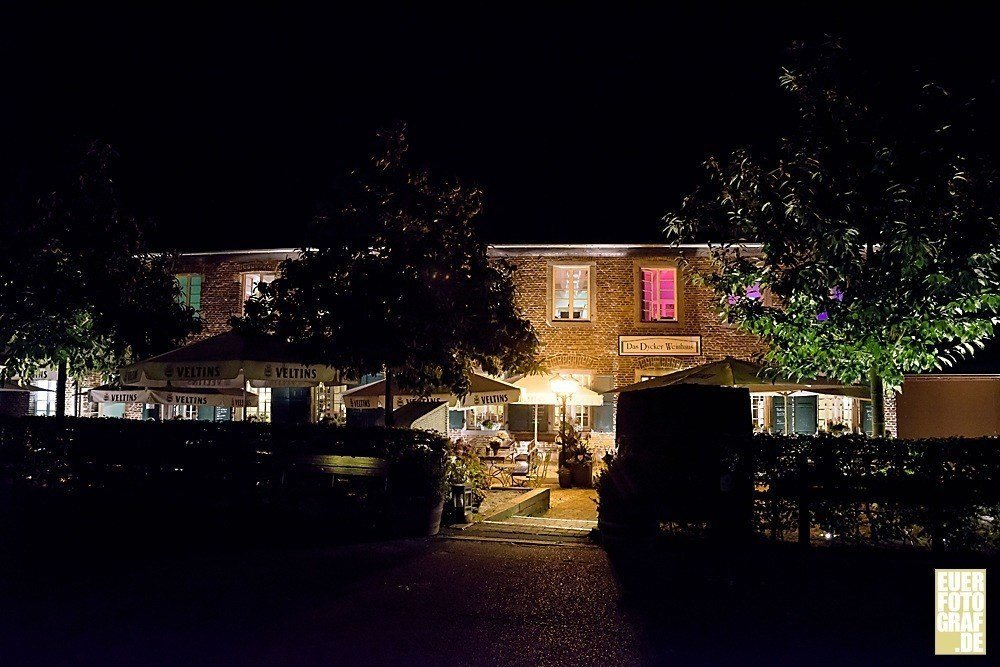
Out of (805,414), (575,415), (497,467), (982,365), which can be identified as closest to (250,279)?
(575,415)

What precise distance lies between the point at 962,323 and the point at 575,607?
6.54 metres

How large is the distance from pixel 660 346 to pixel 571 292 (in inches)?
98.4

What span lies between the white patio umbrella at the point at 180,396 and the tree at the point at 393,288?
3547 millimetres

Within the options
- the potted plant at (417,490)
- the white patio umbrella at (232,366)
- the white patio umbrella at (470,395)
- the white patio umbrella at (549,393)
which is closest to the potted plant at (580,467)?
the white patio umbrella at (549,393)

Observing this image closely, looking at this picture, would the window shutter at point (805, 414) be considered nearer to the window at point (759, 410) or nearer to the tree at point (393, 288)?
the window at point (759, 410)

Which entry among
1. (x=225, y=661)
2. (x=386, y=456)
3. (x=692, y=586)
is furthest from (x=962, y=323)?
(x=225, y=661)

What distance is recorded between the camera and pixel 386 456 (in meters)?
10.7

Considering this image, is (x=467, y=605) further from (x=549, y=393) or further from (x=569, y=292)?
(x=569, y=292)

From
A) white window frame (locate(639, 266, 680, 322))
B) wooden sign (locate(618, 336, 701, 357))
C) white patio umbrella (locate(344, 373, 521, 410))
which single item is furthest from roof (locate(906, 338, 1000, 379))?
white patio umbrella (locate(344, 373, 521, 410))

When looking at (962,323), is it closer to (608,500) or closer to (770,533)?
(770,533)

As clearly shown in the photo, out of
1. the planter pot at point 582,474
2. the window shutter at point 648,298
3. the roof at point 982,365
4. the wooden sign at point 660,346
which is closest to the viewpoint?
the planter pot at point 582,474

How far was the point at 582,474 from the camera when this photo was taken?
16125mm

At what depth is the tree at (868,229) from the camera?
10.1 meters

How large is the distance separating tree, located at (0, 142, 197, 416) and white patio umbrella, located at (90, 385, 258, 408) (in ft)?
2.83
